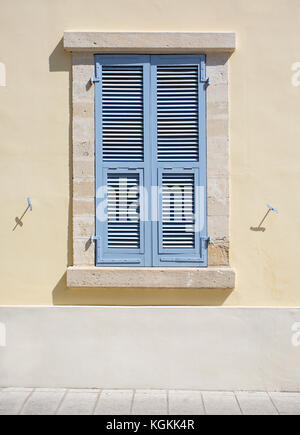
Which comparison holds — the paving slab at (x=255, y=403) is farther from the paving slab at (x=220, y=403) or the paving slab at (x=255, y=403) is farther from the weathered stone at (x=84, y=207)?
the weathered stone at (x=84, y=207)

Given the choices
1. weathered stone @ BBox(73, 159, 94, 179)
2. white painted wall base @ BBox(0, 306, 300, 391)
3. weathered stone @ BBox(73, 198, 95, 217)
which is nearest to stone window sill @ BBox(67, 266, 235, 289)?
white painted wall base @ BBox(0, 306, 300, 391)

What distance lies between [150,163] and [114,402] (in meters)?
2.26

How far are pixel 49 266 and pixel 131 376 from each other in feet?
4.35

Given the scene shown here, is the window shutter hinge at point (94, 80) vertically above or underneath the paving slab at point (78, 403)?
above

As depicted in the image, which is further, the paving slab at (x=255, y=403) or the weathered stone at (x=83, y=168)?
the weathered stone at (x=83, y=168)

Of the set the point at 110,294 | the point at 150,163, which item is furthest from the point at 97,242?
the point at 150,163

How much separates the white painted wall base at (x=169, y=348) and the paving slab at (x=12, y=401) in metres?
0.22

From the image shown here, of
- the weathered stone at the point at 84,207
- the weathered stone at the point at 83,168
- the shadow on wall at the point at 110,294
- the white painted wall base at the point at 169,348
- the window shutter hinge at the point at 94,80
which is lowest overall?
the white painted wall base at the point at 169,348

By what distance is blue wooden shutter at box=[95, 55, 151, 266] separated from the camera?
16.5ft

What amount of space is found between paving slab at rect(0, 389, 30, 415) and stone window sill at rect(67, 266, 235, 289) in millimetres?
1111

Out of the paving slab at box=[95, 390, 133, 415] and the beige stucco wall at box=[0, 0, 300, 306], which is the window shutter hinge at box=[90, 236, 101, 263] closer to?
the beige stucco wall at box=[0, 0, 300, 306]

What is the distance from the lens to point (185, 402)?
4.68 metres

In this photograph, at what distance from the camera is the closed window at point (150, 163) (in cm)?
501

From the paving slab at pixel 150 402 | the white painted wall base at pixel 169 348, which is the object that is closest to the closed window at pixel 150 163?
the white painted wall base at pixel 169 348
